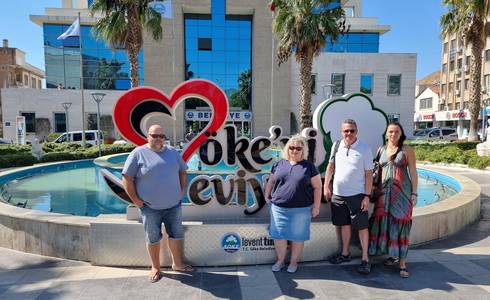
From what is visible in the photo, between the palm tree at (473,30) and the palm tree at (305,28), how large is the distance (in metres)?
6.96

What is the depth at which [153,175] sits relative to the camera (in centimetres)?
376

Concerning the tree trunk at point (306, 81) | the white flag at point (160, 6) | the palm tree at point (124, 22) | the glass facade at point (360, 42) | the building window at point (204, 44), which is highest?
the glass facade at point (360, 42)

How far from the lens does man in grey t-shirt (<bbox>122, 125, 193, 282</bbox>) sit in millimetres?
3771

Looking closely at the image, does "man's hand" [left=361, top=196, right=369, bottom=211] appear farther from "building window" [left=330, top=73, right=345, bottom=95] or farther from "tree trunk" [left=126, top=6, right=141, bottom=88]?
"building window" [left=330, top=73, right=345, bottom=95]

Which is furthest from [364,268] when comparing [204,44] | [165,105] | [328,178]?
[204,44]

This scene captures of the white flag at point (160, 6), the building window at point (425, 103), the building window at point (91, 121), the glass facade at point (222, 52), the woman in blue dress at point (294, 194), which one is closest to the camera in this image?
the woman in blue dress at point (294, 194)

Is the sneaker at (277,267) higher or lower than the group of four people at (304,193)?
lower

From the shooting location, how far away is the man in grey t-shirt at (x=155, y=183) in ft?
12.4

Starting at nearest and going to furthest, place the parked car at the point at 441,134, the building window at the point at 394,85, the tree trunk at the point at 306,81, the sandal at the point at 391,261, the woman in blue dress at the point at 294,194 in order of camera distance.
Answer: the woman in blue dress at the point at 294,194, the sandal at the point at 391,261, the tree trunk at the point at 306,81, the parked car at the point at 441,134, the building window at the point at 394,85

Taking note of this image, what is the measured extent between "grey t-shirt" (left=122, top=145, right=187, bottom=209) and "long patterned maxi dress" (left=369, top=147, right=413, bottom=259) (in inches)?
102

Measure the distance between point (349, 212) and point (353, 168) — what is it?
0.63 metres

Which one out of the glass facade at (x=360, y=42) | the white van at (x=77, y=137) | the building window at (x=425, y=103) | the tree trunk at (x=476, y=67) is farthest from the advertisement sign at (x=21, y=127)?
the building window at (x=425, y=103)

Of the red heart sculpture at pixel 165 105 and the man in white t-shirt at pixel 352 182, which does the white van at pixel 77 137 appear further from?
the man in white t-shirt at pixel 352 182

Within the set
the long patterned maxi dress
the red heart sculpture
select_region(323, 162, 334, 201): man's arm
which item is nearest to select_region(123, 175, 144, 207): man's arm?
the red heart sculpture
